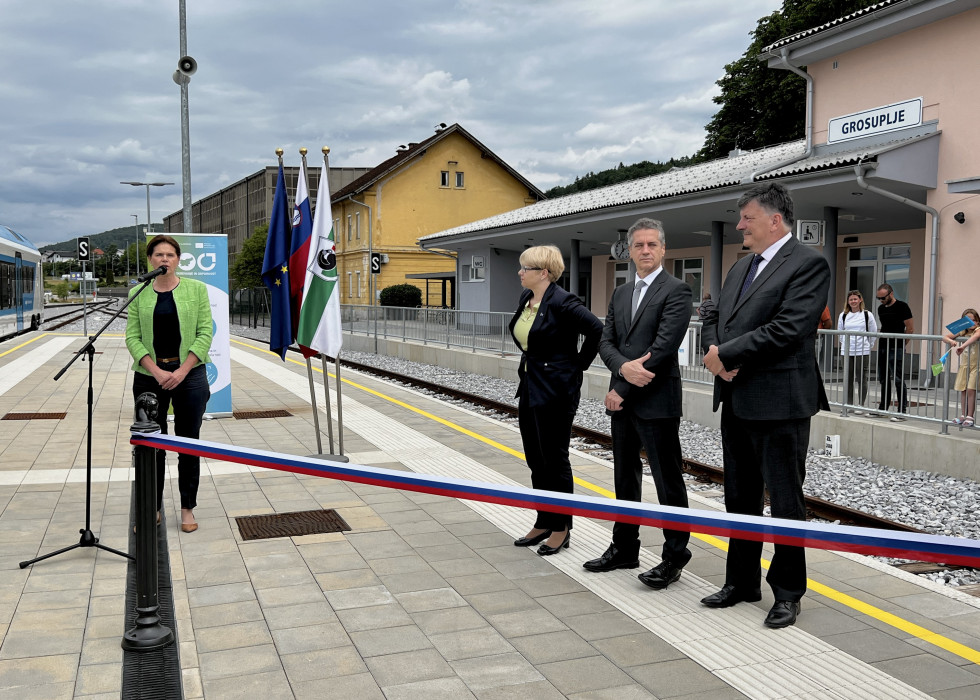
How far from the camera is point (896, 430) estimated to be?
8.66 metres

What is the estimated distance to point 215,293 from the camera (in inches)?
440

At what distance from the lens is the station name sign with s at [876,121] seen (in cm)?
1579

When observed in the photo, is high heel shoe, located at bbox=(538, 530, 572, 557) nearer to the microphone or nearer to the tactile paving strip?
the microphone

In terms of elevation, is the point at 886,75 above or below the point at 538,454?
above

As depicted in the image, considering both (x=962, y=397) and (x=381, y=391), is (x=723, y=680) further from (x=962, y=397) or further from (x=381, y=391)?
(x=381, y=391)

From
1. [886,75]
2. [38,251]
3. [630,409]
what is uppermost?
[886,75]

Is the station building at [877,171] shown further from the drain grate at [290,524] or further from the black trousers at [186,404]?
the black trousers at [186,404]

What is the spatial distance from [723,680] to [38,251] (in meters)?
35.5

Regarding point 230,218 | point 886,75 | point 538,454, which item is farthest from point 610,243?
point 230,218

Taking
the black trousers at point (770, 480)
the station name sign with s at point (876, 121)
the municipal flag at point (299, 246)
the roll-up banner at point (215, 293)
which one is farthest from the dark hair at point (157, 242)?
the station name sign with s at point (876, 121)

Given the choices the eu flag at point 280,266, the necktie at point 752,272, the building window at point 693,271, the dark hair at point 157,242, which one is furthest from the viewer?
the building window at point 693,271

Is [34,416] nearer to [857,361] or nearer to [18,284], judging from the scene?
[857,361]

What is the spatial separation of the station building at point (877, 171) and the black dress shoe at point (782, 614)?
981cm

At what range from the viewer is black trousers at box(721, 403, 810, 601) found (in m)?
4.12
